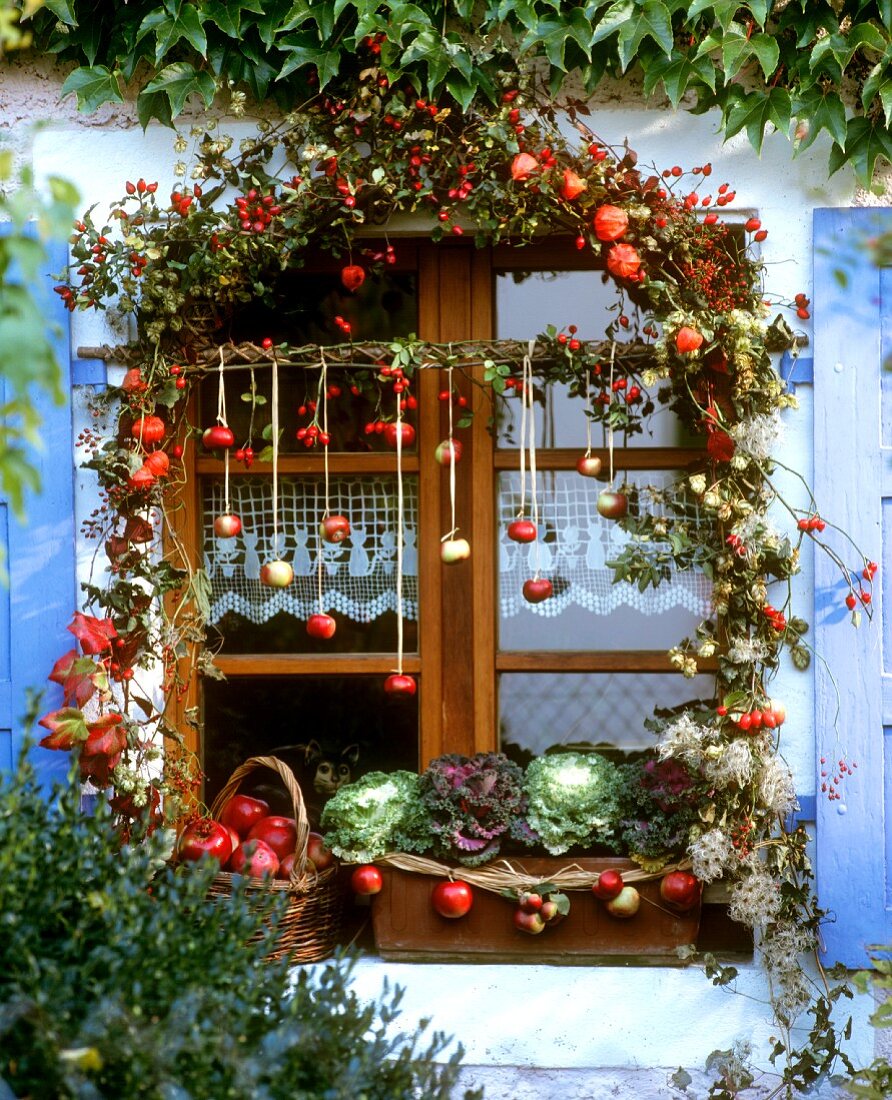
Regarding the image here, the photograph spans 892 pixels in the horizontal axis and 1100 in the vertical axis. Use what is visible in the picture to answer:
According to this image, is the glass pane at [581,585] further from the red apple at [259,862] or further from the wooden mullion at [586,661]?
the red apple at [259,862]

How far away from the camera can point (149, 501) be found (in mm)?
2988

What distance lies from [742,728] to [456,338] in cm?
134

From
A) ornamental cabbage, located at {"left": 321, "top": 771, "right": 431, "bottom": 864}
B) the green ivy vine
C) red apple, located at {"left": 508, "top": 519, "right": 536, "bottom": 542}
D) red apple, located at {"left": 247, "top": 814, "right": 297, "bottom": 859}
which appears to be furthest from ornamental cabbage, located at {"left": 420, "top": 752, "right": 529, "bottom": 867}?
the green ivy vine

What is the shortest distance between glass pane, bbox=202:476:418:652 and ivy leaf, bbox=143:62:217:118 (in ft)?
3.39

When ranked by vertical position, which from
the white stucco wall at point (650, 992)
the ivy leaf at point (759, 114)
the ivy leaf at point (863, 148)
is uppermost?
the ivy leaf at point (759, 114)

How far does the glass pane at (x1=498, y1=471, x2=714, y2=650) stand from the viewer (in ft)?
10.7

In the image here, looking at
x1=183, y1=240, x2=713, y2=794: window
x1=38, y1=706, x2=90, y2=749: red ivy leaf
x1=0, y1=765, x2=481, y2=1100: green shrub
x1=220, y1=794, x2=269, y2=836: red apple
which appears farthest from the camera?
x1=183, y1=240, x2=713, y2=794: window

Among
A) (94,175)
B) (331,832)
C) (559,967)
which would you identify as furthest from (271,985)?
(94,175)

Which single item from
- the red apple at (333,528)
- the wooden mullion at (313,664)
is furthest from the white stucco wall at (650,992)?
the red apple at (333,528)

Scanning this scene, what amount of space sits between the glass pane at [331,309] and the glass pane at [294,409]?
123mm

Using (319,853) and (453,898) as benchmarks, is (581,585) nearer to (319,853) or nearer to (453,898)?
(453,898)

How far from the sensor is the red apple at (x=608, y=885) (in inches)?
114

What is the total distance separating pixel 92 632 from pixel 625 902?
1.52 meters

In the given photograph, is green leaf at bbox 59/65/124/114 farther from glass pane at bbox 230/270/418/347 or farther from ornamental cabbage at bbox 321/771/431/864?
ornamental cabbage at bbox 321/771/431/864
